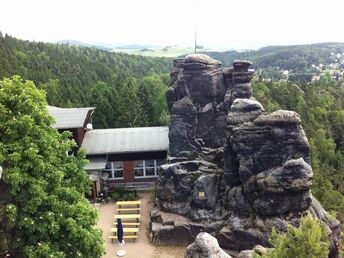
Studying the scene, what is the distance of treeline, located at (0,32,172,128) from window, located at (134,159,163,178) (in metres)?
13.2

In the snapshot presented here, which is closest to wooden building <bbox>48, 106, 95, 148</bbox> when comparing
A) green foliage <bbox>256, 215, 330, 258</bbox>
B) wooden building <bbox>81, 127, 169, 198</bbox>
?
wooden building <bbox>81, 127, 169, 198</bbox>

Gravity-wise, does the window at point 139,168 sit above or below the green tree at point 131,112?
below

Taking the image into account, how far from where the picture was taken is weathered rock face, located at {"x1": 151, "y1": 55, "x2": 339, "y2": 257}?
2112 cm

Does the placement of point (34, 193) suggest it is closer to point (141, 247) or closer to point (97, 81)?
point (141, 247)

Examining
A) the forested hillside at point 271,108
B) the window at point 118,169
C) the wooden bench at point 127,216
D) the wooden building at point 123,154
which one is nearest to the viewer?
the wooden bench at point 127,216

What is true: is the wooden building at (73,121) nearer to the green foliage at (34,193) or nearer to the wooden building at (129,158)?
the wooden building at (129,158)

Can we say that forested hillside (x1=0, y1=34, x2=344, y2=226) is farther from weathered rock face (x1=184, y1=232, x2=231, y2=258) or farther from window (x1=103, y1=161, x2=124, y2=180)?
weathered rock face (x1=184, y1=232, x2=231, y2=258)

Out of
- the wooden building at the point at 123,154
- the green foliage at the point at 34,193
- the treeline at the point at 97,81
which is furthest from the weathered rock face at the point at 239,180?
the treeline at the point at 97,81

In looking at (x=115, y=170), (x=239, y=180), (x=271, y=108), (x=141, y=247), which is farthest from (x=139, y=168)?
(x=271, y=108)

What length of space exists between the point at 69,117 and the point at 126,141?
522 centimetres

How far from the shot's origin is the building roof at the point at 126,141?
32.4 m

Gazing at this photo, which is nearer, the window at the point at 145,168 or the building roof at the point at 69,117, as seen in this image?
the building roof at the point at 69,117

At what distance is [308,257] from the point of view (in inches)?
452

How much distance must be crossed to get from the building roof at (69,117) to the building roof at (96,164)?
3.15m
